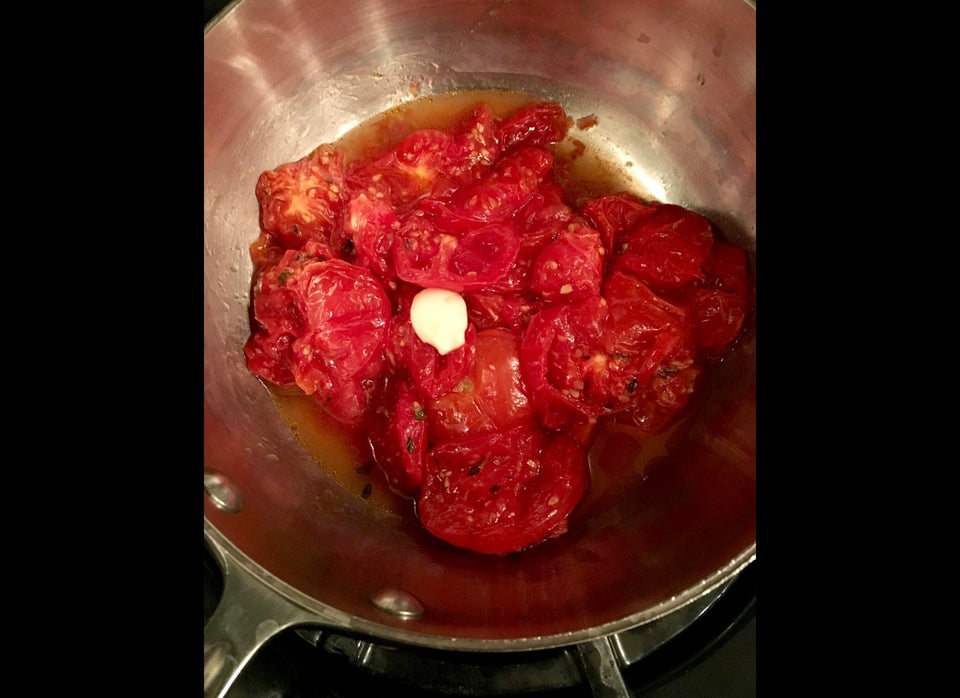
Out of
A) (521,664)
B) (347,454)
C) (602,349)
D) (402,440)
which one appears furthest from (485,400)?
(521,664)

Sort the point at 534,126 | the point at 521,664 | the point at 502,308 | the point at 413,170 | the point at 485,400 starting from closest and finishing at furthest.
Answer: the point at 521,664 < the point at 485,400 < the point at 502,308 < the point at 413,170 < the point at 534,126

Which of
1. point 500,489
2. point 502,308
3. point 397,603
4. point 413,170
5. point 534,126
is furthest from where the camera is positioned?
point 534,126

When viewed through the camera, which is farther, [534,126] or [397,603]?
[534,126]

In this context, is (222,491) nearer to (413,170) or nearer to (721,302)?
(413,170)

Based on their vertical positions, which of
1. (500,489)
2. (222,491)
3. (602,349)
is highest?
(602,349)

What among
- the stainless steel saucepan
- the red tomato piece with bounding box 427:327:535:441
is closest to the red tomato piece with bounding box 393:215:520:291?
the red tomato piece with bounding box 427:327:535:441

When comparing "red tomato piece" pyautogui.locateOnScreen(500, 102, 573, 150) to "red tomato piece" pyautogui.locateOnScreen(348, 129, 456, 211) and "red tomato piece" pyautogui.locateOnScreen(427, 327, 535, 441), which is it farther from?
"red tomato piece" pyautogui.locateOnScreen(427, 327, 535, 441)
